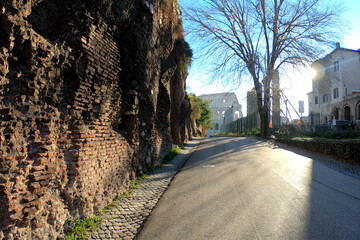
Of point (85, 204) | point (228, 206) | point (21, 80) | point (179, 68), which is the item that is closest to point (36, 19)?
point (21, 80)

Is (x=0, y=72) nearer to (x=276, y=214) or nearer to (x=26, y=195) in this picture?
(x=26, y=195)

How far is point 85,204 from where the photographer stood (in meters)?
4.00

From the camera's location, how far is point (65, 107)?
158 inches

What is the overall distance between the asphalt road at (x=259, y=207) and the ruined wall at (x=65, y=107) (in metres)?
1.29

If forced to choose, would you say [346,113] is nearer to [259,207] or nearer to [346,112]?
[346,112]

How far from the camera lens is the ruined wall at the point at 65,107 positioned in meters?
2.83

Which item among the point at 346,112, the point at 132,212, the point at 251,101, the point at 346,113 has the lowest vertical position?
the point at 132,212

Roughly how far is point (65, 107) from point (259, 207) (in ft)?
12.5

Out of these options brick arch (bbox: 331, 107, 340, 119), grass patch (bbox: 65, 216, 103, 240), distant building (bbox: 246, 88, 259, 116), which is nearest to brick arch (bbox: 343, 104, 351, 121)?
brick arch (bbox: 331, 107, 340, 119)

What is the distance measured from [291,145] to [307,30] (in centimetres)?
1004

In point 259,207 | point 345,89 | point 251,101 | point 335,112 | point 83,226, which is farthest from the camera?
point 335,112

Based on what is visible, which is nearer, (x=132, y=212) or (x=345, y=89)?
(x=132, y=212)

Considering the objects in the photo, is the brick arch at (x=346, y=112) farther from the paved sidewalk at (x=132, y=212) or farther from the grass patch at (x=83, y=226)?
the grass patch at (x=83, y=226)

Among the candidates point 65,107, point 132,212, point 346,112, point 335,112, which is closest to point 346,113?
point 346,112
